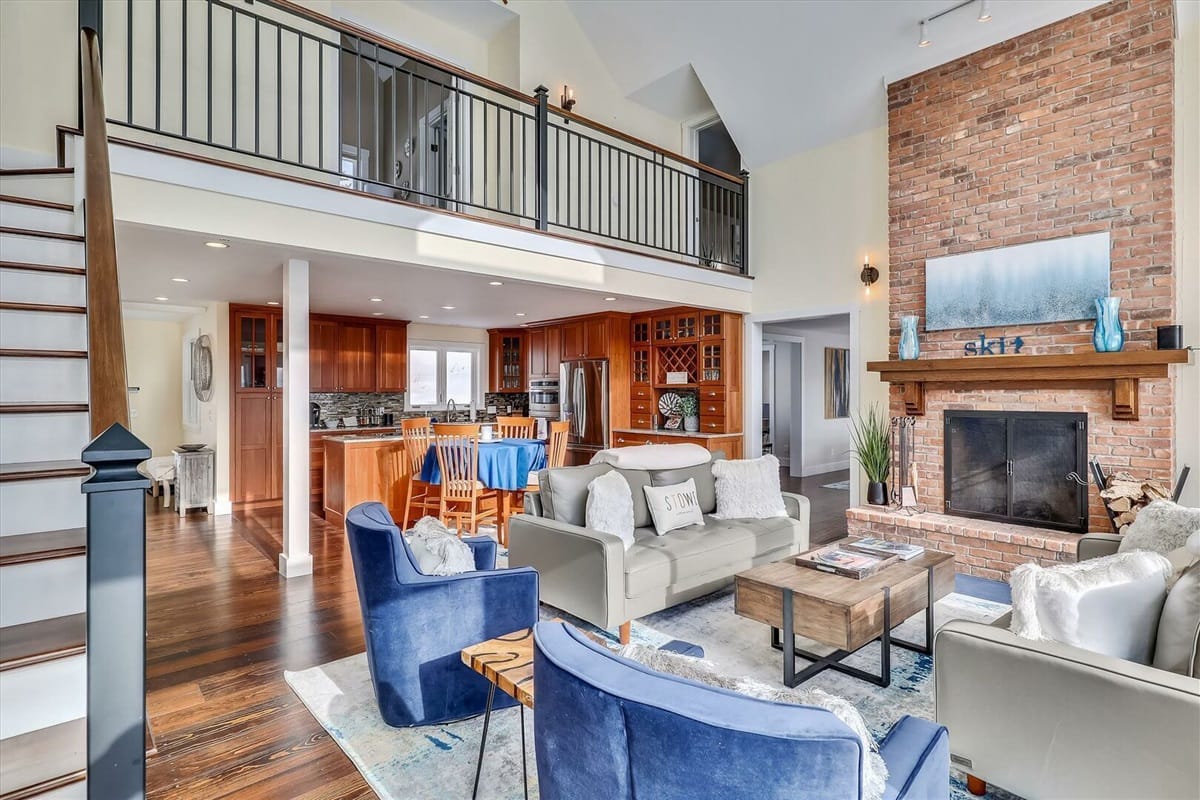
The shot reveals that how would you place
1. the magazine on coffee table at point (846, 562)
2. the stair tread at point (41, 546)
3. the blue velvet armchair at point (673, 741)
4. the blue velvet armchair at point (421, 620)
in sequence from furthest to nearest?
the magazine on coffee table at point (846, 562)
the blue velvet armchair at point (421, 620)
the stair tread at point (41, 546)
the blue velvet armchair at point (673, 741)

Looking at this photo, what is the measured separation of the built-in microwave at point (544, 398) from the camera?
8312 mm

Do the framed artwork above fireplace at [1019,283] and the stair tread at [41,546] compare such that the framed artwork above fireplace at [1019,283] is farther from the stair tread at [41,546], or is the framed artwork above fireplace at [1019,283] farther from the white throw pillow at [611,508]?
the stair tread at [41,546]

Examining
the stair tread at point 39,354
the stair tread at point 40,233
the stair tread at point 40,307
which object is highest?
the stair tread at point 40,233

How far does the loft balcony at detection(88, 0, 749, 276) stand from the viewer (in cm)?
376

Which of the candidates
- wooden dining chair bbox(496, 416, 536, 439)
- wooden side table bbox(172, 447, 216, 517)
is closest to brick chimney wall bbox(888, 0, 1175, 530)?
wooden dining chair bbox(496, 416, 536, 439)

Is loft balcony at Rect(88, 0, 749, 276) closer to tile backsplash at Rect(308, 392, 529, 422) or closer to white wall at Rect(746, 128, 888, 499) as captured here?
white wall at Rect(746, 128, 888, 499)

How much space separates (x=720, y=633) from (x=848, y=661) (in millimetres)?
652

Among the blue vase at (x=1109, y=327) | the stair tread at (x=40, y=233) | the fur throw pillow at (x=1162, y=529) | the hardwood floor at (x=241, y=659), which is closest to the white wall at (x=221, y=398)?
the hardwood floor at (x=241, y=659)

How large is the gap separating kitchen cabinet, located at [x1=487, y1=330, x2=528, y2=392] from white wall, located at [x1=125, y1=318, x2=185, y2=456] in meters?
4.39

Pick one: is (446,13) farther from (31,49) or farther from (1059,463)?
(1059,463)

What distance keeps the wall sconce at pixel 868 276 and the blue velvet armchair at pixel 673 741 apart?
498cm

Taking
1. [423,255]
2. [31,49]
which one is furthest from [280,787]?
[31,49]

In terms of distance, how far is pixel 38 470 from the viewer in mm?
1926

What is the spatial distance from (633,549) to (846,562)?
1.11 metres
